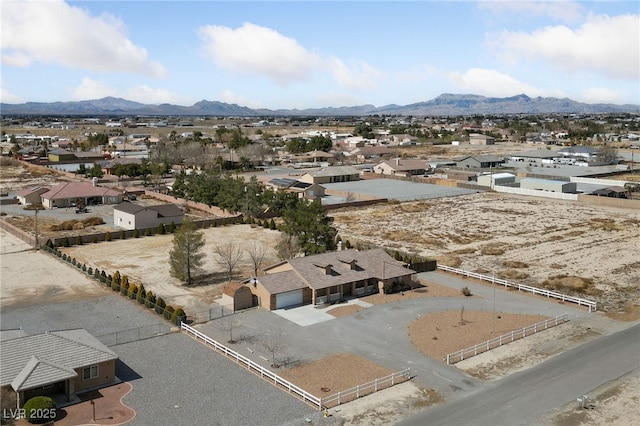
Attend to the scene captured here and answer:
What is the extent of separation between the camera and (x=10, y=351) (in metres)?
25.5

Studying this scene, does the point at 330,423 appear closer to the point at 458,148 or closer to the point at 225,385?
the point at 225,385

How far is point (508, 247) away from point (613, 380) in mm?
26906

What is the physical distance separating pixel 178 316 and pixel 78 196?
1838 inches

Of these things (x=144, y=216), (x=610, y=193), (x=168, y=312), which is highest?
(x=610, y=193)

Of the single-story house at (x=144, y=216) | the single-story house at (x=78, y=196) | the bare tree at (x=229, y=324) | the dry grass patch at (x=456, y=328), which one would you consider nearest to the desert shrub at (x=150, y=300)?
the bare tree at (x=229, y=324)

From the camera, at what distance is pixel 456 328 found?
33.6 metres

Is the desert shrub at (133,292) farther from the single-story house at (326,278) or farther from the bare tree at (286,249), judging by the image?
the bare tree at (286,249)

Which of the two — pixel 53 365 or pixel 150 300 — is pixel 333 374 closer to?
pixel 53 365

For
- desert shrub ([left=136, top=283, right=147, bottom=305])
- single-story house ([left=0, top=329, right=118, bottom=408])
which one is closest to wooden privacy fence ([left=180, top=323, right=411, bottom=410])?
single-story house ([left=0, top=329, right=118, bottom=408])

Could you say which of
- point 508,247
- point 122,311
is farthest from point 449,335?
point 508,247

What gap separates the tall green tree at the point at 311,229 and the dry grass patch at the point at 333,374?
15.8 metres

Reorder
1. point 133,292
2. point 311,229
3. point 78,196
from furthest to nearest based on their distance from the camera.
Result: point 78,196, point 311,229, point 133,292

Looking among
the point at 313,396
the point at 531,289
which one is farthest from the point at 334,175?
the point at 313,396

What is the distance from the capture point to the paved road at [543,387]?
77.7 feet
